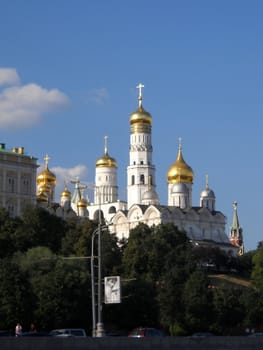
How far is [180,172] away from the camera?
5482 inches

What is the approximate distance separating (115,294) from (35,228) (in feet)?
142

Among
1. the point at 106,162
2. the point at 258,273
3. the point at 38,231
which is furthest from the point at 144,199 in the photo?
the point at 38,231

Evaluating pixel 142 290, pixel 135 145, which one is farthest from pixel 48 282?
pixel 135 145

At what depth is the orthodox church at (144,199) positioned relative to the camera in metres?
137

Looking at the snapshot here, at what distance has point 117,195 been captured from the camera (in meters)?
151

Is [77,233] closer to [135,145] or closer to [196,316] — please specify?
[196,316]

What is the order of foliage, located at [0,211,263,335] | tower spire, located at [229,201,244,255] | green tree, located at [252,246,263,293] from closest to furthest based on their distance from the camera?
foliage, located at [0,211,263,335]
green tree, located at [252,246,263,293]
tower spire, located at [229,201,244,255]

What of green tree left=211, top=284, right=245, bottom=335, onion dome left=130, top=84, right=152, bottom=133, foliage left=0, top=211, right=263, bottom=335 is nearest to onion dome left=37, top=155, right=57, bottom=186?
onion dome left=130, top=84, right=152, bottom=133

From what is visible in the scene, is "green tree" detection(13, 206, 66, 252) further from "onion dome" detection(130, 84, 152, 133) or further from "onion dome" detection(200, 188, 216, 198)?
"onion dome" detection(200, 188, 216, 198)

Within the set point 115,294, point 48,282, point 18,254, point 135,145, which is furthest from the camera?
point 135,145

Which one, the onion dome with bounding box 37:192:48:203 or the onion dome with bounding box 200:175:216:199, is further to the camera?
the onion dome with bounding box 200:175:216:199

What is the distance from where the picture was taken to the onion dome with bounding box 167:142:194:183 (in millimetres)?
139250

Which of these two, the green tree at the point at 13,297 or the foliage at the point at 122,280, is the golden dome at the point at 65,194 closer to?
the foliage at the point at 122,280

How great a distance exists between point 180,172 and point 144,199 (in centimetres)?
647
